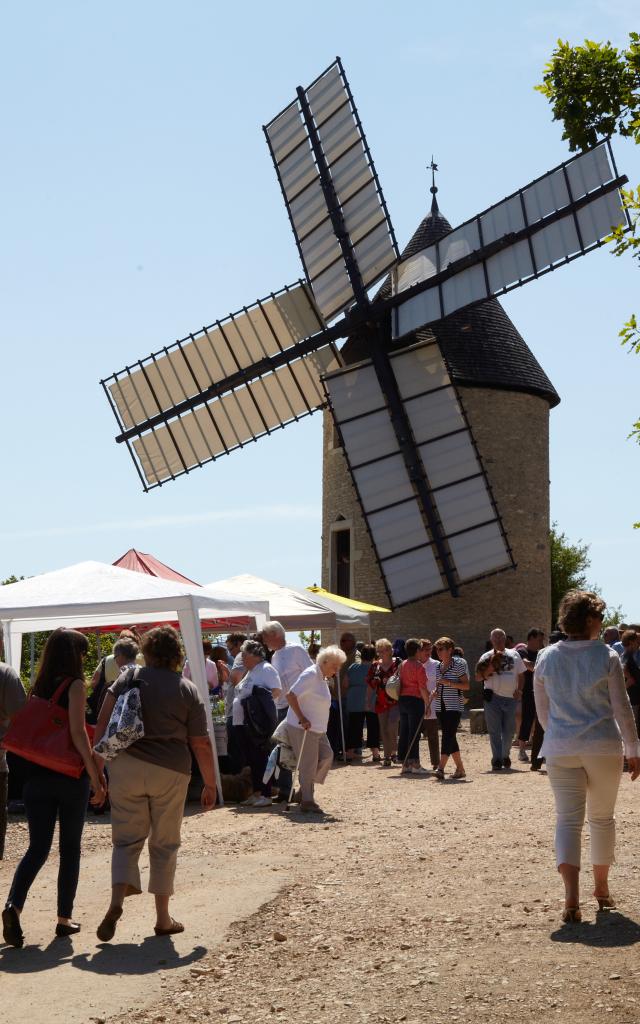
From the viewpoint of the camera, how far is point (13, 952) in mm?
6066

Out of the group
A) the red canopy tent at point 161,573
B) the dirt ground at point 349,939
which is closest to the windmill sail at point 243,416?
the red canopy tent at point 161,573

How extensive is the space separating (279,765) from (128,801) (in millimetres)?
5052

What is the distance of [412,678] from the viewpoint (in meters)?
13.6

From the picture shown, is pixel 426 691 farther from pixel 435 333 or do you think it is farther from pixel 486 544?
pixel 435 333

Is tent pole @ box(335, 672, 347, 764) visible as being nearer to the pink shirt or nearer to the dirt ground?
the pink shirt

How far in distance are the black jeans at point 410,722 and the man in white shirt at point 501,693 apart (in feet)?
2.42

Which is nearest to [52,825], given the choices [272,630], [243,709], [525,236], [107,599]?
[107,599]

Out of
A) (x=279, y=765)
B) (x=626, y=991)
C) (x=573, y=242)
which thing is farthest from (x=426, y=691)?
(x=573, y=242)

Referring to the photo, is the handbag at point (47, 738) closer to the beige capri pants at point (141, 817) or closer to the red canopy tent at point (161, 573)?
the beige capri pants at point (141, 817)

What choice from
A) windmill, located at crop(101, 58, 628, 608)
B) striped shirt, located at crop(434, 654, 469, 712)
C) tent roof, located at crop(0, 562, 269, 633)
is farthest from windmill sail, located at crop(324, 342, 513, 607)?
tent roof, located at crop(0, 562, 269, 633)

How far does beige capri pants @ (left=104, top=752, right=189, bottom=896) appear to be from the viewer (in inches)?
243

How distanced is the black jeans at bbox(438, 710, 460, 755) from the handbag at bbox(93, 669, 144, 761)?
753cm

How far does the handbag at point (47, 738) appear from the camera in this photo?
624 centimetres

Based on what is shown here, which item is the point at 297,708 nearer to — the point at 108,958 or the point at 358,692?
the point at 108,958
